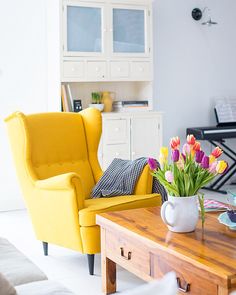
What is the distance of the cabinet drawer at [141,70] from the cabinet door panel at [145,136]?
44 centimetres

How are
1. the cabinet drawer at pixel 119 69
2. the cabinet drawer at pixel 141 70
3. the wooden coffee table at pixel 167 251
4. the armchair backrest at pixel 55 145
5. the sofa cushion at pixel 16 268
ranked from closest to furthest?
1. the sofa cushion at pixel 16 268
2. the wooden coffee table at pixel 167 251
3. the armchair backrest at pixel 55 145
4. the cabinet drawer at pixel 119 69
5. the cabinet drawer at pixel 141 70

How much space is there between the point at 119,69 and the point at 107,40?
31 cm

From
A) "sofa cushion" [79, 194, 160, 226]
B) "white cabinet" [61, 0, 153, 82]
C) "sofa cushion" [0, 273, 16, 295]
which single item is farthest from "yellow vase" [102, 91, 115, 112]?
"sofa cushion" [0, 273, 16, 295]

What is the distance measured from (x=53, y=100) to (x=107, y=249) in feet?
8.05

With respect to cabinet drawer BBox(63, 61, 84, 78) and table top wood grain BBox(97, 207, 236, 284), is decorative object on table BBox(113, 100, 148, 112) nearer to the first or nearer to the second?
cabinet drawer BBox(63, 61, 84, 78)

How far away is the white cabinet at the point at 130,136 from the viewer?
491 cm

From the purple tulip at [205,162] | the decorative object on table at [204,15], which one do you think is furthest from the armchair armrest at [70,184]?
the decorative object on table at [204,15]

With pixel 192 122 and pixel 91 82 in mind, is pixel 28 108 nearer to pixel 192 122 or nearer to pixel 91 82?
pixel 91 82

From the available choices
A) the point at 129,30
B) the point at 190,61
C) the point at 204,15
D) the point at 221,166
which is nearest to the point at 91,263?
the point at 221,166

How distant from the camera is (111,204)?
312 centimetres

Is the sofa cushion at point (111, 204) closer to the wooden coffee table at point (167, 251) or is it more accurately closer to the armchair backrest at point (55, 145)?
the wooden coffee table at point (167, 251)

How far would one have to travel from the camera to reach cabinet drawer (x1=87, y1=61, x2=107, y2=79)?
15.9 ft

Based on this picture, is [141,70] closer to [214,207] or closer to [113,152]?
[113,152]

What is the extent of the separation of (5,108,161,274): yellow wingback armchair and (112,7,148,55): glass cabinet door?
1440 mm
